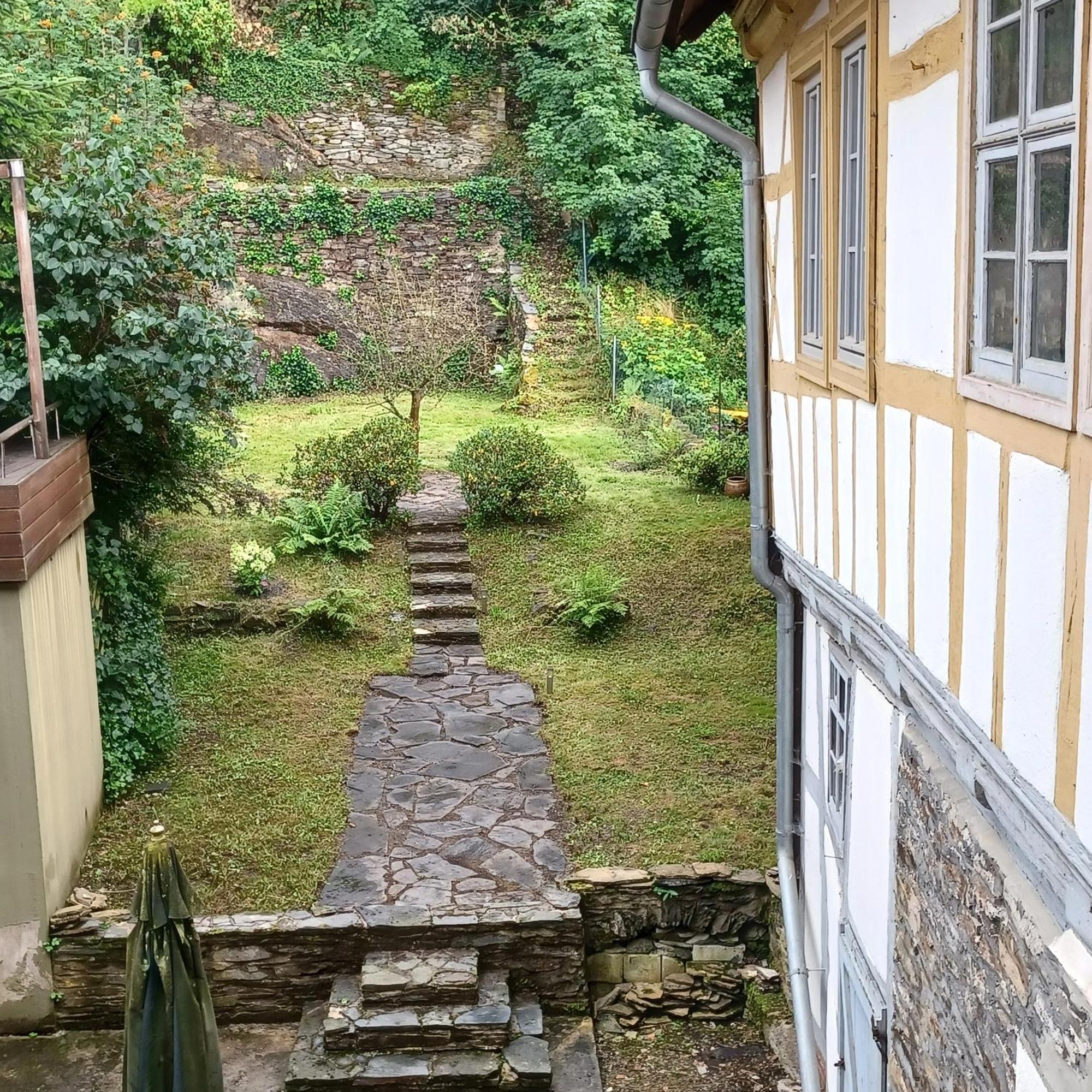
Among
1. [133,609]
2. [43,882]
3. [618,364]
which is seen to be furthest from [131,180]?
[618,364]

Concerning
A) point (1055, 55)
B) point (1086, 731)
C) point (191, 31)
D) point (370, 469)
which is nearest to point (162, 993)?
point (1086, 731)

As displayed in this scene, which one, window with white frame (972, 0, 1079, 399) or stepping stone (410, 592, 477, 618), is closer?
window with white frame (972, 0, 1079, 399)

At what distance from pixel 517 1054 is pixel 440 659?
197 inches

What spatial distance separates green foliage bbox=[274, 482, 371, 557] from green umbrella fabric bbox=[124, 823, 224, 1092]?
7649 millimetres

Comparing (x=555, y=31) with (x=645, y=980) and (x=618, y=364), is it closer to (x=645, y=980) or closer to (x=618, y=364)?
(x=618, y=364)

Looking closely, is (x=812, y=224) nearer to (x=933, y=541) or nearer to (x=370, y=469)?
(x=933, y=541)

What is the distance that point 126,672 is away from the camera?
9148mm

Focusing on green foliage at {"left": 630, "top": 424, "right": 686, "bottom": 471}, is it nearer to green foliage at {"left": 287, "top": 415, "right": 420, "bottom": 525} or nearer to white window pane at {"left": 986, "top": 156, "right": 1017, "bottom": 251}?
green foliage at {"left": 287, "top": 415, "right": 420, "bottom": 525}

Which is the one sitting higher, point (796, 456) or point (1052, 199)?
point (1052, 199)

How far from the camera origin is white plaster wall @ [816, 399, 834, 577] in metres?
5.44

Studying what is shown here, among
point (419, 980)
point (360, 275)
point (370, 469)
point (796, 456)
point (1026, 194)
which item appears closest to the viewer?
point (1026, 194)

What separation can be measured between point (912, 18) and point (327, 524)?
10096 millimetres

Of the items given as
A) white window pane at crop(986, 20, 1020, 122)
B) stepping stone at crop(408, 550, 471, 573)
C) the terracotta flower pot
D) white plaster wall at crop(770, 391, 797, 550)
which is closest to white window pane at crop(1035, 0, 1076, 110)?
white window pane at crop(986, 20, 1020, 122)

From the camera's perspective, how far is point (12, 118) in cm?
843
